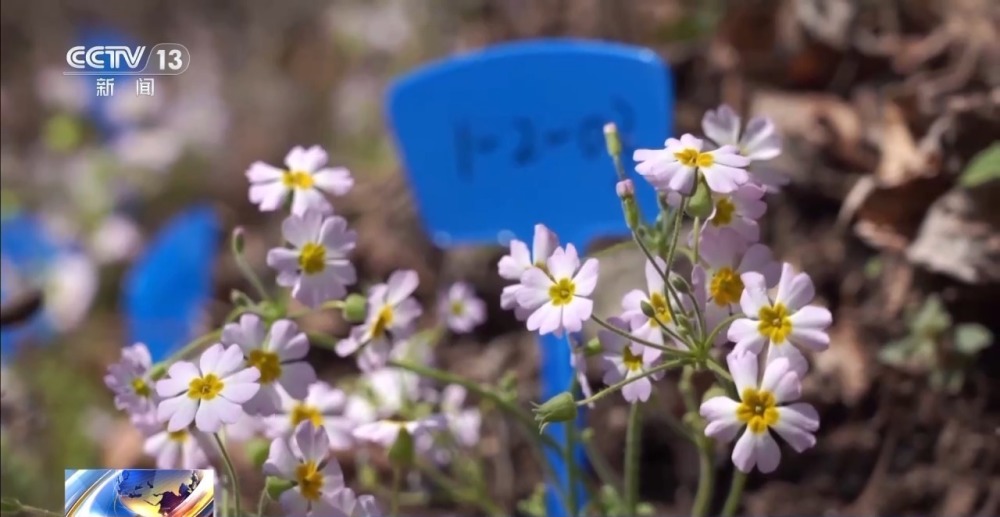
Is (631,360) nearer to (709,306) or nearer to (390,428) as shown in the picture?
(709,306)

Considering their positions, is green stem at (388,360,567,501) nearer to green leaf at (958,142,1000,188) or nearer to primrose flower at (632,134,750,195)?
primrose flower at (632,134,750,195)

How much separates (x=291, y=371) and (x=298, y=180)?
112 mm

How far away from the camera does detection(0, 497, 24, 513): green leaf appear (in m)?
0.49

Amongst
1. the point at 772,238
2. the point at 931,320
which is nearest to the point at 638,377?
the point at 931,320

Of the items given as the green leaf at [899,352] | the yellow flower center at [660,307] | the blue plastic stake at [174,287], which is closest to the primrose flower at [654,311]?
the yellow flower center at [660,307]

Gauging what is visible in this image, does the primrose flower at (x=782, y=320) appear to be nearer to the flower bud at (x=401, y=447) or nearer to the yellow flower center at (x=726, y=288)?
the yellow flower center at (x=726, y=288)

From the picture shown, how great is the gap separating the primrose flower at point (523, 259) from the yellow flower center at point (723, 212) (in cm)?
8

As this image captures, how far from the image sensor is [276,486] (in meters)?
0.48

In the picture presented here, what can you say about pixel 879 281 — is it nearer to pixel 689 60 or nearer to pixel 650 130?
pixel 650 130

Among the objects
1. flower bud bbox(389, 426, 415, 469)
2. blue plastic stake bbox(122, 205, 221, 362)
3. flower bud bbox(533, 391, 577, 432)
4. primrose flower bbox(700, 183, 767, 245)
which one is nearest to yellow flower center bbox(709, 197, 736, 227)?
primrose flower bbox(700, 183, 767, 245)

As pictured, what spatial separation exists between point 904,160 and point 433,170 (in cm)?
39

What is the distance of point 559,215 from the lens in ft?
2.72

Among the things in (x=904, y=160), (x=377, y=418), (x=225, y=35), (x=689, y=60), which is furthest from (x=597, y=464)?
(x=225, y=35)

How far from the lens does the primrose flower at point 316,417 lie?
563mm
